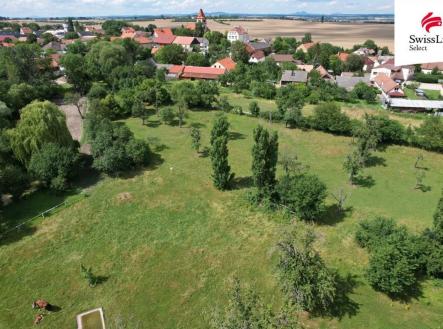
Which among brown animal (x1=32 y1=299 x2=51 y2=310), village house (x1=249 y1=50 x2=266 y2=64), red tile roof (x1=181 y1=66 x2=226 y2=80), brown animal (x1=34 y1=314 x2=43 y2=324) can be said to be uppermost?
village house (x1=249 y1=50 x2=266 y2=64)

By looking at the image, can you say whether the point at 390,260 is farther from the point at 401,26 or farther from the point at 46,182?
the point at 46,182

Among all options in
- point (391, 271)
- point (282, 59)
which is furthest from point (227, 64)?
point (391, 271)

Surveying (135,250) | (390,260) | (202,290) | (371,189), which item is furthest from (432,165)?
(135,250)

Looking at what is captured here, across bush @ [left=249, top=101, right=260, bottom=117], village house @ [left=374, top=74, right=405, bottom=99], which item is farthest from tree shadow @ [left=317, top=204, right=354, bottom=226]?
village house @ [left=374, top=74, right=405, bottom=99]

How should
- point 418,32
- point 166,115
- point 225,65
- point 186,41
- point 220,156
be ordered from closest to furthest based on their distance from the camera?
1. point 418,32
2. point 220,156
3. point 166,115
4. point 225,65
5. point 186,41

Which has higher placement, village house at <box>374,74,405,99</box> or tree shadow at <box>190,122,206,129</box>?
village house at <box>374,74,405,99</box>

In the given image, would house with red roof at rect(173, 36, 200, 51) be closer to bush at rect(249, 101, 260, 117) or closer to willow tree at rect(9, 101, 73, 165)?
bush at rect(249, 101, 260, 117)

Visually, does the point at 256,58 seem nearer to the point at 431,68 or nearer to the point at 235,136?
the point at 431,68
